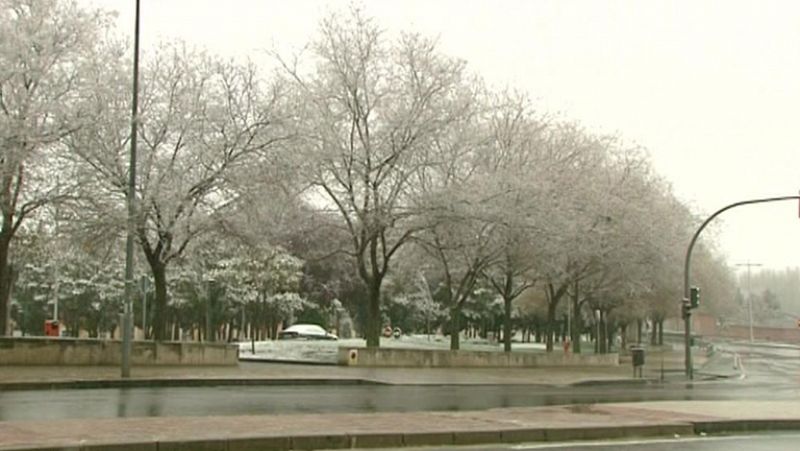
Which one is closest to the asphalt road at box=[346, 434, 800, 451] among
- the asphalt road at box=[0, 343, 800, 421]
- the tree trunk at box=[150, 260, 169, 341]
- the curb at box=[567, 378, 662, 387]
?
the asphalt road at box=[0, 343, 800, 421]

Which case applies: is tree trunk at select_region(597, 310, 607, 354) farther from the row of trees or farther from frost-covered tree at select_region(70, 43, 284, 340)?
frost-covered tree at select_region(70, 43, 284, 340)

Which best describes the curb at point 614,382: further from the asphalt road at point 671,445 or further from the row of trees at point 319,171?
the asphalt road at point 671,445

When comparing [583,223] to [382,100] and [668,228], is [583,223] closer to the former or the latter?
[668,228]

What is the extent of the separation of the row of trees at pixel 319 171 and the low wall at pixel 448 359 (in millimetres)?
1656

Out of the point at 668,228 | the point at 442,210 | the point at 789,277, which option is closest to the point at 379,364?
the point at 442,210

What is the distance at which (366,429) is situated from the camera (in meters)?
13.1

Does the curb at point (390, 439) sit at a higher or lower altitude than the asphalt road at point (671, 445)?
higher

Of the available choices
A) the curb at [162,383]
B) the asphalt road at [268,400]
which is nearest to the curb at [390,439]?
the asphalt road at [268,400]

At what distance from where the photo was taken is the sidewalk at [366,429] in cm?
1141

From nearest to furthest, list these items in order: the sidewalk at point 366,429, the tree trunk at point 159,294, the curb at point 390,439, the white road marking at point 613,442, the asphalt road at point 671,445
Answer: the curb at point 390,439, the sidewalk at point 366,429, the asphalt road at point 671,445, the white road marking at point 613,442, the tree trunk at point 159,294

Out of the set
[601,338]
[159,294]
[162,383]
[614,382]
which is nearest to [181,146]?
[159,294]

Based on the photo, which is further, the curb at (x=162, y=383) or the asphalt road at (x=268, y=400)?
the curb at (x=162, y=383)

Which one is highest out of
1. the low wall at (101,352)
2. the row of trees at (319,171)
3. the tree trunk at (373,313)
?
the row of trees at (319,171)

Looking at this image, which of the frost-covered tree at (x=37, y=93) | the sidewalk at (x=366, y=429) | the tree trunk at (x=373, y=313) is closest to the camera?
the sidewalk at (x=366, y=429)
